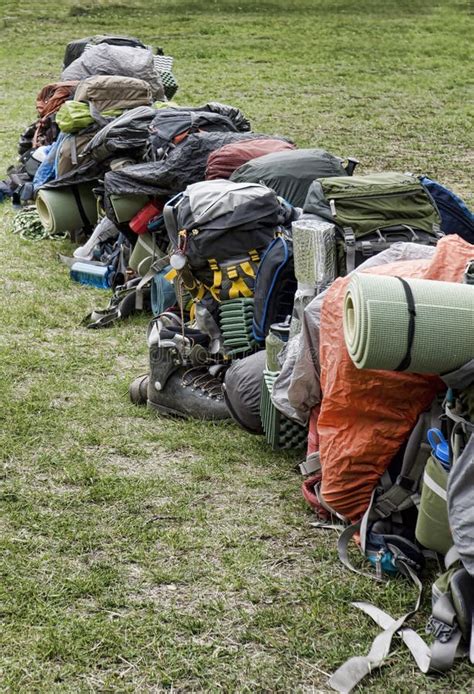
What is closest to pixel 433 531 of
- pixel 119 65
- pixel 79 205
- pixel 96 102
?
pixel 79 205

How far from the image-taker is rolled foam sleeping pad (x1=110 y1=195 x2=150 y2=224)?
22.8 feet

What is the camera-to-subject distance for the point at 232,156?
6.51 metres

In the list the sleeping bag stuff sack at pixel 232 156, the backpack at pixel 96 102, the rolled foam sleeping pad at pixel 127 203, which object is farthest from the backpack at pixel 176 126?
the backpack at pixel 96 102

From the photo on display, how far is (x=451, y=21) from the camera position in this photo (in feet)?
76.9

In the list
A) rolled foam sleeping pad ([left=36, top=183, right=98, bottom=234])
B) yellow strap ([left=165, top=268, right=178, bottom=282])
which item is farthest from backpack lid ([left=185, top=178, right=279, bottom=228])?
rolled foam sleeping pad ([left=36, top=183, right=98, bottom=234])

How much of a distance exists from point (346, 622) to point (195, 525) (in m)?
0.89

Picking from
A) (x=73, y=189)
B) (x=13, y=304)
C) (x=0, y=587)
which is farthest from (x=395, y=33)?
(x=0, y=587)

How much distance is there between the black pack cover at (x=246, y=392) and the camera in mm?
4742

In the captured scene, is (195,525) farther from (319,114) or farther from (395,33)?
(395,33)

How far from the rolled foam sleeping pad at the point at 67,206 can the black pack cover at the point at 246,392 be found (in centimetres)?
376

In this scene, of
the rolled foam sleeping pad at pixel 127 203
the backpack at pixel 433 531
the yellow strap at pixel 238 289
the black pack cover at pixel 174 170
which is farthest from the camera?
the rolled foam sleeping pad at pixel 127 203

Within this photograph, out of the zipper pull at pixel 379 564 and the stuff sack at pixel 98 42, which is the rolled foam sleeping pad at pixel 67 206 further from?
the zipper pull at pixel 379 564

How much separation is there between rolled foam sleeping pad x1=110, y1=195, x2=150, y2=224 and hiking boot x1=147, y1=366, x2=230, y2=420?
2043mm

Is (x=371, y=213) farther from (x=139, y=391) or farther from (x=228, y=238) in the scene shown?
(x=139, y=391)
